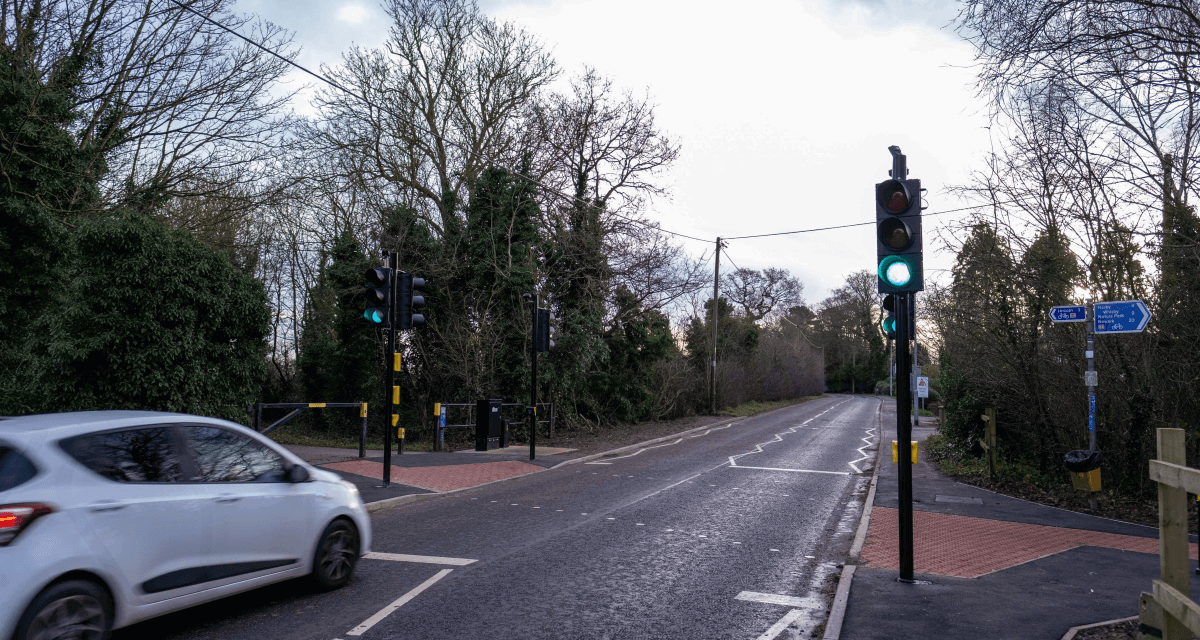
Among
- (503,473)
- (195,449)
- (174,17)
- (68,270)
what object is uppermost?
(174,17)

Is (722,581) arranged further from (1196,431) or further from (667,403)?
(667,403)

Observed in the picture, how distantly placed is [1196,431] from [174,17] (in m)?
18.1

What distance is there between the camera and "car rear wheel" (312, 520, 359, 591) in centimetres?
615

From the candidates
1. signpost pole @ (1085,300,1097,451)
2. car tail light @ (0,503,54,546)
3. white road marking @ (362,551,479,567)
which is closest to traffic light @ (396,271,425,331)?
white road marking @ (362,551,479,567)

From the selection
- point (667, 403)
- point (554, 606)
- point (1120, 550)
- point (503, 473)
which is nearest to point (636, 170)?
point (667, 403)

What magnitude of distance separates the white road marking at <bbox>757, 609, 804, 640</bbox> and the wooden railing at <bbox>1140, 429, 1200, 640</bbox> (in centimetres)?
239

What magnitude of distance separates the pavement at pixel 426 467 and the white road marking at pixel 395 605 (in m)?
4.04

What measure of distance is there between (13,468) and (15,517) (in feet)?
1.15

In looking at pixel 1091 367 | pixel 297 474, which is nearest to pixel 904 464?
pixel 297 474

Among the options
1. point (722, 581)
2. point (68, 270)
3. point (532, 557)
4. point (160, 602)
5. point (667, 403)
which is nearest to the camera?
point (160, 602)

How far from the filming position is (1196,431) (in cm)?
1030

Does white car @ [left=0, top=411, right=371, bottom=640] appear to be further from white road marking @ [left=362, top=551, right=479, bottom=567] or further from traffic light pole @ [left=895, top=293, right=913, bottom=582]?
traffic light pole @ [left=895, top=293, right=913, bottom=582]

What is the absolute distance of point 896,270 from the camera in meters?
6.90

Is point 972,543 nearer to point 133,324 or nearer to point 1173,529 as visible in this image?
point 1173,529
